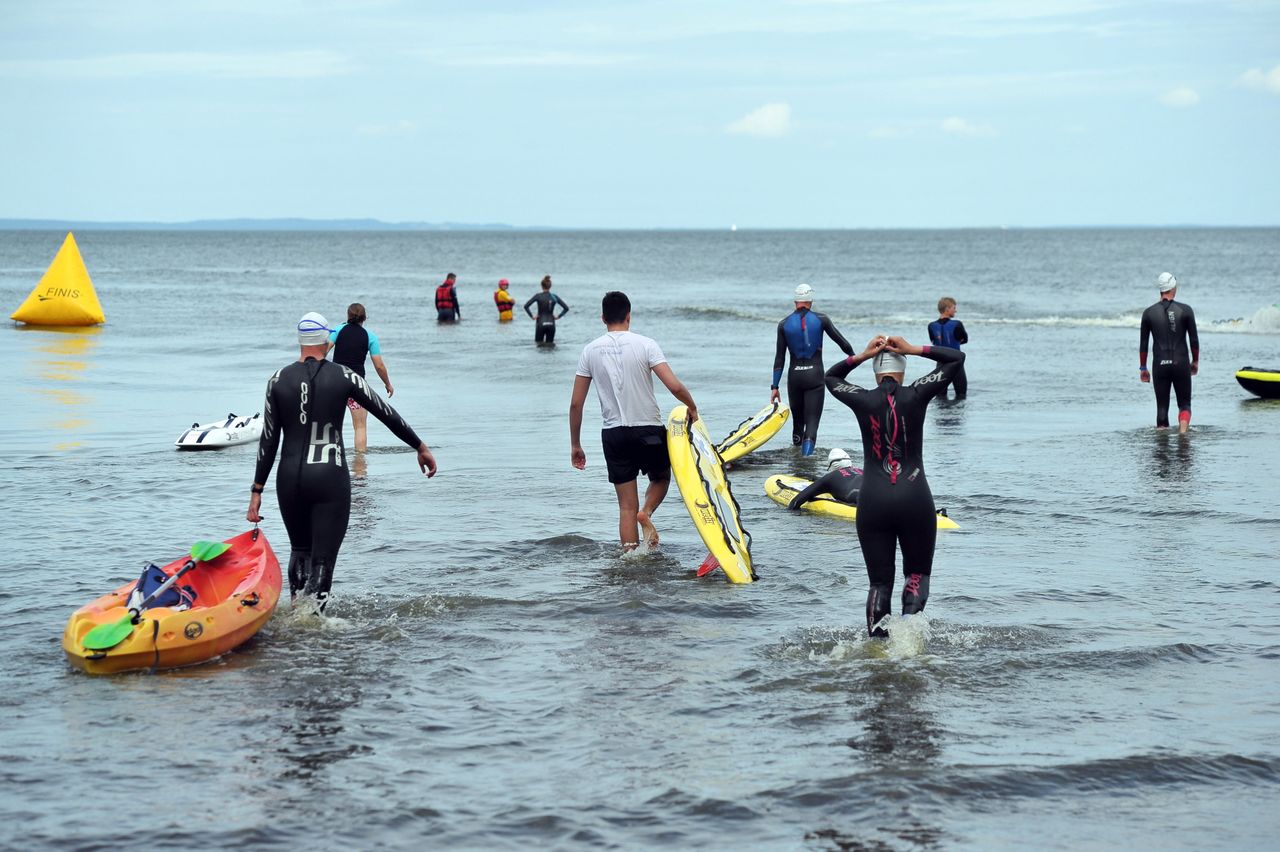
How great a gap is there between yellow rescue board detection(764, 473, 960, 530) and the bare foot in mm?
1914

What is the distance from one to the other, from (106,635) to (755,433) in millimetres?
9144

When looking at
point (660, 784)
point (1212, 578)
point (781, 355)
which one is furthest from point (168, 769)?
point (781, 355)

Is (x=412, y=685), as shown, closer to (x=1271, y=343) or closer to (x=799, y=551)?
(x=799, y=551)

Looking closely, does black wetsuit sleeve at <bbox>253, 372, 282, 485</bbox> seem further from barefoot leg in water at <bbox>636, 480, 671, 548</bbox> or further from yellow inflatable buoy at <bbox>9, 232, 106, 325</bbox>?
yellow inflatable buoy at <bbox>9, 232, 106, 325</bbox>

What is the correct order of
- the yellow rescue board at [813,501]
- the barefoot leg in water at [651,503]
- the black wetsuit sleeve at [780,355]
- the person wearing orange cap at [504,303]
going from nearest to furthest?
the barefoot leg in water at [651,503] → the yellow rescue board at [813,501] → the black wetsuit sleeve at [780,355] → the person wearing orange cap at [504,303]

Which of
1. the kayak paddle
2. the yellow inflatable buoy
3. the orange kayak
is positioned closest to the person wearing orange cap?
the yellow inflatable buoy

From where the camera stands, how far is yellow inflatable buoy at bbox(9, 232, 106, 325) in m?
36.2

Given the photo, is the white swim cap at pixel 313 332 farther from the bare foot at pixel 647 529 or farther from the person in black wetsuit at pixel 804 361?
the person in black wetsuit at pixel 804 361

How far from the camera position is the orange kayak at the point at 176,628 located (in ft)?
23.7

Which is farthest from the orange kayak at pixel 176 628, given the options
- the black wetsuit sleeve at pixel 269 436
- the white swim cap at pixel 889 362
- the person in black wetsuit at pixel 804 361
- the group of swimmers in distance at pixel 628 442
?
the person in black wetsuit at pixel 804 361

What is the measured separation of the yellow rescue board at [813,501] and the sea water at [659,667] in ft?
0.61

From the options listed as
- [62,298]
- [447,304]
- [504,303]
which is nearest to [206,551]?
[62,298]

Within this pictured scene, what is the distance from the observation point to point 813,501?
39.8 feet

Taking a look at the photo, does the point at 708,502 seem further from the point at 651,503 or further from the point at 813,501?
the point at 813,501
